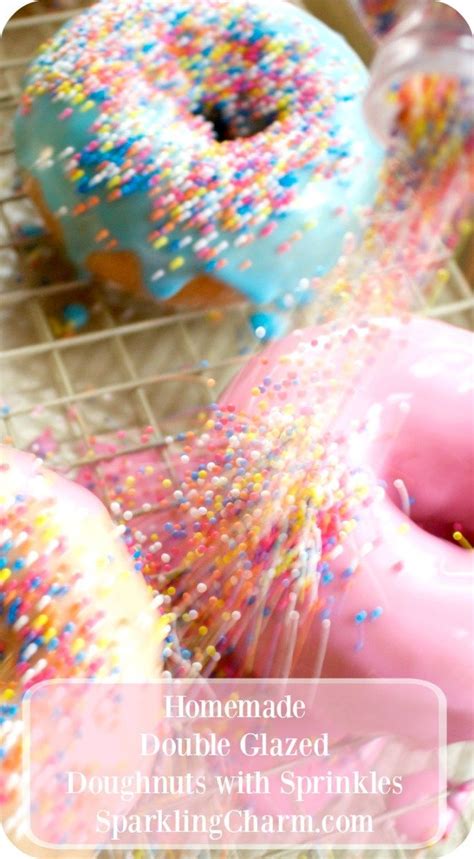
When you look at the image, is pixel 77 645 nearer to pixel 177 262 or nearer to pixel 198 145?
pixel 177 262

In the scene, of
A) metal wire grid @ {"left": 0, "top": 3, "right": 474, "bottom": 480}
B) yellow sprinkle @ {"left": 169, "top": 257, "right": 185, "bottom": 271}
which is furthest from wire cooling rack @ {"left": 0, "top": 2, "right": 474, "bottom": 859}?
yellow sprinkle @ {"left": 169, "top": 257, "right": 185, "bottom": 271}

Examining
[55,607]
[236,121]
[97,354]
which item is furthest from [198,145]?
[55,607]

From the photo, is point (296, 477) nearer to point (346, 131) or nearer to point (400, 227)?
point (400, 227)

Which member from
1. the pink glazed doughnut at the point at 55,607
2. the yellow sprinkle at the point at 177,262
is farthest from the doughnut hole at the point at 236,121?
the pink glazed doughnut at the point at 55,607

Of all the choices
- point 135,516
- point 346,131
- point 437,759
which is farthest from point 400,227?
point 437,759

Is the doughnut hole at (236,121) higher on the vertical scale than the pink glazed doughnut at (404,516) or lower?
higher

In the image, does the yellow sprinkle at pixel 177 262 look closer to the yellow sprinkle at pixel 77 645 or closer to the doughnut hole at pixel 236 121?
the doughnut hole at pixel 236 121
